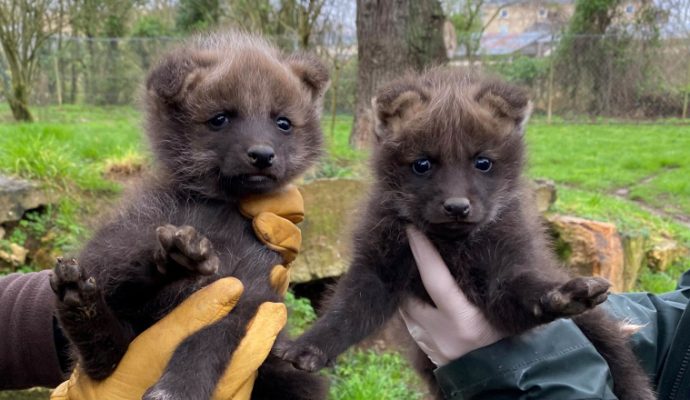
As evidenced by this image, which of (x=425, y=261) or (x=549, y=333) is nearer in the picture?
(x=549, y=333)

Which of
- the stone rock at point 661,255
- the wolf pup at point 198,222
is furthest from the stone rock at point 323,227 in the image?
the stone rock at point 661,255

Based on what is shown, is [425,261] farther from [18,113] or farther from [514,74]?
[514,74]

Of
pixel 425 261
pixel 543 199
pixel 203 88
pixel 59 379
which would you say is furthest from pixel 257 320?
pixel 543 199

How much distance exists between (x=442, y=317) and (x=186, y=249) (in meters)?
1.13

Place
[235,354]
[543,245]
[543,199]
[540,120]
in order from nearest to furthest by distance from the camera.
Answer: [235,354] → [543,245] → [543,199] → [540,120]

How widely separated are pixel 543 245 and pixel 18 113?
13.6 meters

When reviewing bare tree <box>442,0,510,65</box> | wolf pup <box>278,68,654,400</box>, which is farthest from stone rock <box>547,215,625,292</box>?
bare tree <box>442,0,510,65</box>

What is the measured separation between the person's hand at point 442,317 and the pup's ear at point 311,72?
94cm

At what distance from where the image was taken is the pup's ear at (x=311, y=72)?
3348 millimetres

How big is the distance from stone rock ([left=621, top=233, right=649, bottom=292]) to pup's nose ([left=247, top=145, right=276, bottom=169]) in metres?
5.72

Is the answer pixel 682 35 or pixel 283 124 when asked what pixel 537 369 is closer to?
pixel 283 124

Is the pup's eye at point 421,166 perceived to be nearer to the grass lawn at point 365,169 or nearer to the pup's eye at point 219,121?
the grass lawn at point 365,169

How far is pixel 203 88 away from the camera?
2875 mm

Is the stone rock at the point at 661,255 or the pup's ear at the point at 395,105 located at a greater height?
the pup's ear at the point at 395,105
